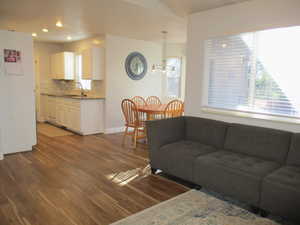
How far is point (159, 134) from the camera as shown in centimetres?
328

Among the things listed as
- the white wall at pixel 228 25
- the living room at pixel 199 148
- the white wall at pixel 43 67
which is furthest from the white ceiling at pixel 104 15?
the white wall at pixel 43 67

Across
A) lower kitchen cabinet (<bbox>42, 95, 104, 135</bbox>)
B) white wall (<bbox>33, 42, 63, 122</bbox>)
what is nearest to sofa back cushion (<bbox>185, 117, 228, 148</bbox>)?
lower kitchen cabinet (<bbox>42, 95, 104, 135</bbox>)

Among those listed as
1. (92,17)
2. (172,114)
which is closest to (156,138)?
(172,114)

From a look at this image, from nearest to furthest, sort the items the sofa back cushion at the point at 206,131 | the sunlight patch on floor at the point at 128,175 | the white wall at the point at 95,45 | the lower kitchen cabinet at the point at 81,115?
the sunlight patch on floor at the point at 128,175 < the sofa back cushion at the point at 206,131 < the lower kitchen cabinet at the point at 81,115 < the white wall at the point at 95,45

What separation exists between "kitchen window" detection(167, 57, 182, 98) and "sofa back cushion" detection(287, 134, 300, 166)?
4233 millimetres

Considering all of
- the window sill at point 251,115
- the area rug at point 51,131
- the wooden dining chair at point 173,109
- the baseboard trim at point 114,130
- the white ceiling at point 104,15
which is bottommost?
the area rug at point 51,131

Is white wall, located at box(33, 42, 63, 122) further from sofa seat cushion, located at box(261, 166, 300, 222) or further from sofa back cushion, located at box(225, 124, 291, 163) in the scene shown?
sofa seat cushion, located at box(261, 166, 300, 222)

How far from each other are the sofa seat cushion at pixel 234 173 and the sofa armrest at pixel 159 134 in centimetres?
67

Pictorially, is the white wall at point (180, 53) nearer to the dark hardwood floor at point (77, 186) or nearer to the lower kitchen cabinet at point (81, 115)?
the lower kitchen cabinet at point (81, 115)

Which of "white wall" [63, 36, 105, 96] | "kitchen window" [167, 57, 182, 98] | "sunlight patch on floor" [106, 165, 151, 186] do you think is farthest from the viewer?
"kitchen window" [167, 57, 182, 98]

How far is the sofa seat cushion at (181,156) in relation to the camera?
114 inches

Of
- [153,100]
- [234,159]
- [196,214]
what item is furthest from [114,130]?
[196,214]

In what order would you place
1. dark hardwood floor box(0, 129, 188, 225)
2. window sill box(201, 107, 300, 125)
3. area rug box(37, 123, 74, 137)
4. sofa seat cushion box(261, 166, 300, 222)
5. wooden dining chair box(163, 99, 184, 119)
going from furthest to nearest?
area rug box(37, 123, 74, 137)
wooden dining chair box(163, 99, 184, 119)
window sill box(201, 107, 300, 125)
dark hardwood floor box(0, 129, 188, 225)
sofa seat cushion box(261, 166, 300, 222)

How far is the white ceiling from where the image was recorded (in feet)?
11.4
